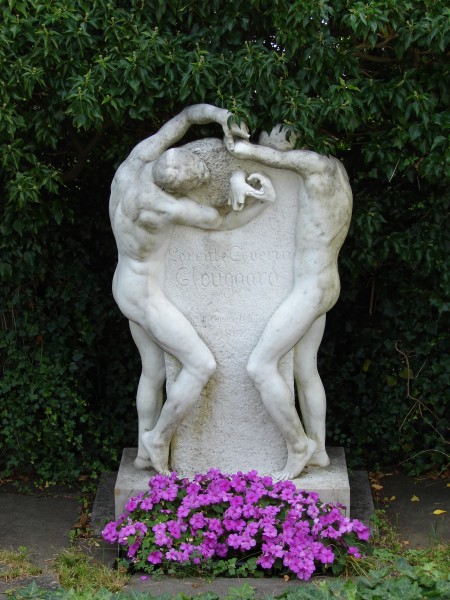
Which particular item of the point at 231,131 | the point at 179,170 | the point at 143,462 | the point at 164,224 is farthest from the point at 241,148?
the point at 143,462

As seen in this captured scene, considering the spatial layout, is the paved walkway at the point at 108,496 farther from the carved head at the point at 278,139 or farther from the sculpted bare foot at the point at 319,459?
the carved head at the point at 278,139

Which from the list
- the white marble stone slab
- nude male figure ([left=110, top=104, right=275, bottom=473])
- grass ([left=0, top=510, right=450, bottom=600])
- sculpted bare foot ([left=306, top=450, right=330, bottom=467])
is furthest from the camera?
sculpted bare foot ([left=306, top=450, right=330, bottom=467])

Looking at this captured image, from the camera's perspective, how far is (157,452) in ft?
17.2

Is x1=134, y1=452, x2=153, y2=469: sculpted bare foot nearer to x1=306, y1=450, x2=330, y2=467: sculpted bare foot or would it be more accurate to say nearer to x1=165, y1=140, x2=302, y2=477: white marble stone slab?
x1=165, y1=140, x2=302, y2=477: white marble stone slab

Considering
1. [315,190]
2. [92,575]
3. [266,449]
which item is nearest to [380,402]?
[266,449]

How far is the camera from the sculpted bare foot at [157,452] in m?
5.22

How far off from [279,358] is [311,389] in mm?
345

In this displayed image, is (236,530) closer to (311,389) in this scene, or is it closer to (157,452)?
(157,452)

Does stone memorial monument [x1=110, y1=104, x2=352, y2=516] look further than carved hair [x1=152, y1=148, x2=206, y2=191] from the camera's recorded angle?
Yes

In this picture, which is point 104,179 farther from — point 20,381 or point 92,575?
point 92,575

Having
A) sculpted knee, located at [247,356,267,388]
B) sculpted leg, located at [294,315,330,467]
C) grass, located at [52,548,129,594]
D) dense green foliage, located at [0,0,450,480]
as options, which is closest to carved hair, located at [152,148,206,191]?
dense green foliage, located at [0,0,450,480]

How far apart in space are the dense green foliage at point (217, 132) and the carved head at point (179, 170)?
0.88ft

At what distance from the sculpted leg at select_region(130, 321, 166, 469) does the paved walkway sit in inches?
18.3

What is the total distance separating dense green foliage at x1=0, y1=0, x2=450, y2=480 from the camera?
474 cm
